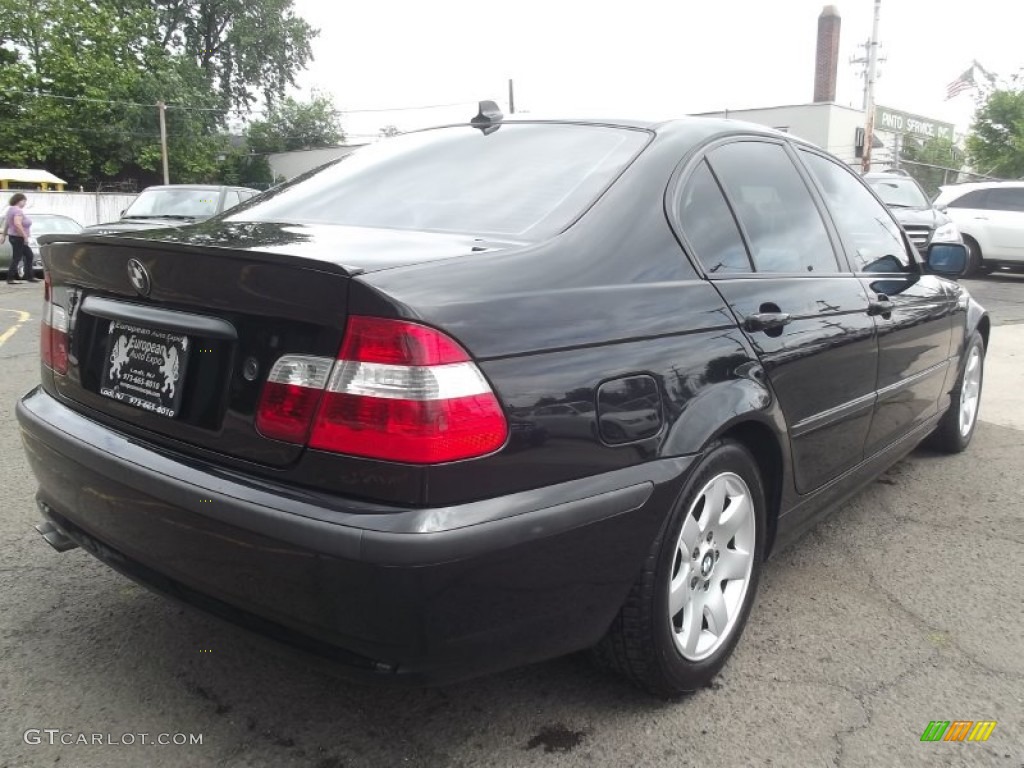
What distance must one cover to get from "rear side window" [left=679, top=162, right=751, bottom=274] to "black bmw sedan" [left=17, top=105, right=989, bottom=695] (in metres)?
0.01

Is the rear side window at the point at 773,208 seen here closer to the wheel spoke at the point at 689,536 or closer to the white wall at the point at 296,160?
the wheel spoke at the point at 689,536

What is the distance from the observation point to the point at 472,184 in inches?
98.7

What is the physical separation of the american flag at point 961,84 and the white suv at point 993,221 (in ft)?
74.2

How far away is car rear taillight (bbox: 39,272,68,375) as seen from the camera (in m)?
2.41

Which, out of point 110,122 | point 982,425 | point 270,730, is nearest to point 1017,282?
point 982,425

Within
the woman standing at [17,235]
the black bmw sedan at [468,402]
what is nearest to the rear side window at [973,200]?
the black bmw sedan at [468,402]

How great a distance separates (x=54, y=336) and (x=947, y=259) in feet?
11.6

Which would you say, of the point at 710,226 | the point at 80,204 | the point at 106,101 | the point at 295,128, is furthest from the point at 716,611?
the point at 295,128

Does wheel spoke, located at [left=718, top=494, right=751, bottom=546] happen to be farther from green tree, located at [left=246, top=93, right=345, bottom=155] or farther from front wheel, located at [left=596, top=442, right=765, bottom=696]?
green tree, located at [left=246, top=93, right=345, bottom=155]

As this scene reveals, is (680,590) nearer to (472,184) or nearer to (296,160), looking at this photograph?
(472,184)

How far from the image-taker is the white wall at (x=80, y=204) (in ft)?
91.8

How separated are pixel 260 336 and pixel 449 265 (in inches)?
17.2

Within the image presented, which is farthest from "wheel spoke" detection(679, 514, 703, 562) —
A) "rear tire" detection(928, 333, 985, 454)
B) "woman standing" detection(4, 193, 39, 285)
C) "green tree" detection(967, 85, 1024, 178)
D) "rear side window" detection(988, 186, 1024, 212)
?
"green tree" detection(967, 85, 1024, 178)

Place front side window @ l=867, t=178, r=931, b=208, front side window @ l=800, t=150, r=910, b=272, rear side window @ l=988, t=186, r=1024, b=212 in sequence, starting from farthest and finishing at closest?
rear side window @ l=988, t=186, r=1024, b=212, front side window @ l=867, t=178, r=931, b=208, front side window @ l=800, t=150, r=910, b=272
